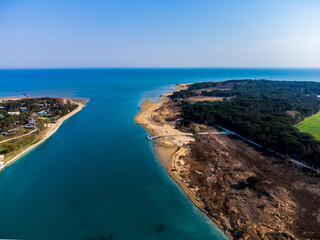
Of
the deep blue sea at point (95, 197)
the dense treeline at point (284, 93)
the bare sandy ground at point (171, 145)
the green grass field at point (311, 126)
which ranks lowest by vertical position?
the deep blue sea at point (95, 197)

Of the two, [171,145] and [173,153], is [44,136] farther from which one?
[173,153]

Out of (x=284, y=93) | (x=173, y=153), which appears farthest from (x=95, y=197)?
(x=284, y=93)

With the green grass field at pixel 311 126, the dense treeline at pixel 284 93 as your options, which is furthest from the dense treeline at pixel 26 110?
the green grass field at pixel 311 126

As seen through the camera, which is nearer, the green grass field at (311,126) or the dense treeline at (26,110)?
the green grass field at (311,126)

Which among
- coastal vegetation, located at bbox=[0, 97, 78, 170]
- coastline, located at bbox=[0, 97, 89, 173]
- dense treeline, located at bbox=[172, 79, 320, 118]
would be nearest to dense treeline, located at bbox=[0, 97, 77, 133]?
coastal vegetation, located at bbox=[0, 97, 78, 170]

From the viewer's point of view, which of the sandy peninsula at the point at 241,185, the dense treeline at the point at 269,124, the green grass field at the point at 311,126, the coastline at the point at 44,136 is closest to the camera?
the sandy peninsula at the point at 241,185

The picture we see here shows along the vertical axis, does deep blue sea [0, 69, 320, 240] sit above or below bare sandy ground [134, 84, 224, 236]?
below

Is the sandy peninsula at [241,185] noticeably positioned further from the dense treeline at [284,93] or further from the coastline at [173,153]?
the dense treeline at [284,93]

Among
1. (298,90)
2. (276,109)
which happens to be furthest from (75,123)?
(298,90)

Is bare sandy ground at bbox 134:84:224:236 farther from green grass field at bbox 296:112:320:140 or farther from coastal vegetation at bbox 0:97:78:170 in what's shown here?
green grass field at bbox 296:112:320:140
